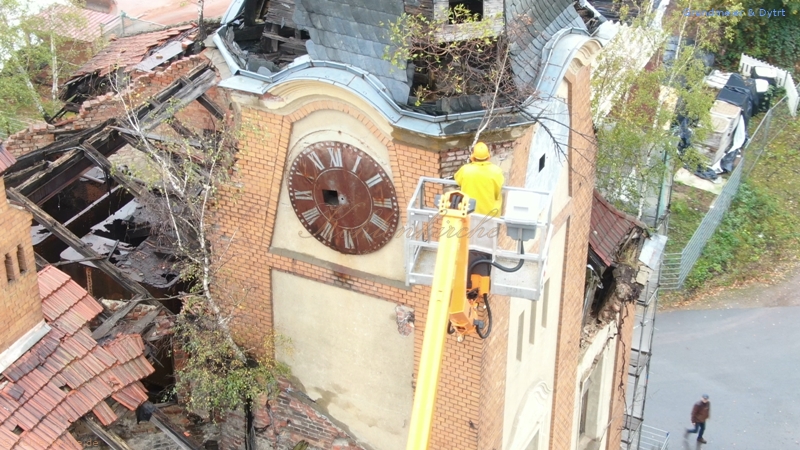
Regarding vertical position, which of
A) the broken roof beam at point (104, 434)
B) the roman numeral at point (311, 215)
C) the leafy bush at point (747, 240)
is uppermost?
the roman numeral at point (311, 215)

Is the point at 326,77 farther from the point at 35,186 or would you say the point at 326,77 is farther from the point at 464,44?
the point at 35,186

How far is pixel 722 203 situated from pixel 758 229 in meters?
1.80

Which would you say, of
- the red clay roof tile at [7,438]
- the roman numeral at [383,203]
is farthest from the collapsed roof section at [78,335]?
the roman numeral at [383,203]

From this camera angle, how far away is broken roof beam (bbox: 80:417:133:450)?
13.4 meters

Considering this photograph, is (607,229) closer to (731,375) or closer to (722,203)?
(731,375)

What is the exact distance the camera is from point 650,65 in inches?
1293

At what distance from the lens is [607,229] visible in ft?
67.8

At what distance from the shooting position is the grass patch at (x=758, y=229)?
1421 inches

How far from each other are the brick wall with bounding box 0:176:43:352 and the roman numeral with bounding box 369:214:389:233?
461cm

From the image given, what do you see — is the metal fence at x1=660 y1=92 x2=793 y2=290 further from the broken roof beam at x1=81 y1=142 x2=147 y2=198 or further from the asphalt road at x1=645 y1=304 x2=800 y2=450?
the broken roof beam at x1=81 y1=142 x2=147 y2=198

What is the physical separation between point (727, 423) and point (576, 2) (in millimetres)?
17491

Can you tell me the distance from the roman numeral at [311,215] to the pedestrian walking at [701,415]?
702 inches

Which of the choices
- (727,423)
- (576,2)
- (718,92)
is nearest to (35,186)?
(576,2)

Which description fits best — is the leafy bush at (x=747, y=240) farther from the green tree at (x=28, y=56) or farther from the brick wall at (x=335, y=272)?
the brick wall at (x=335, y=272)
